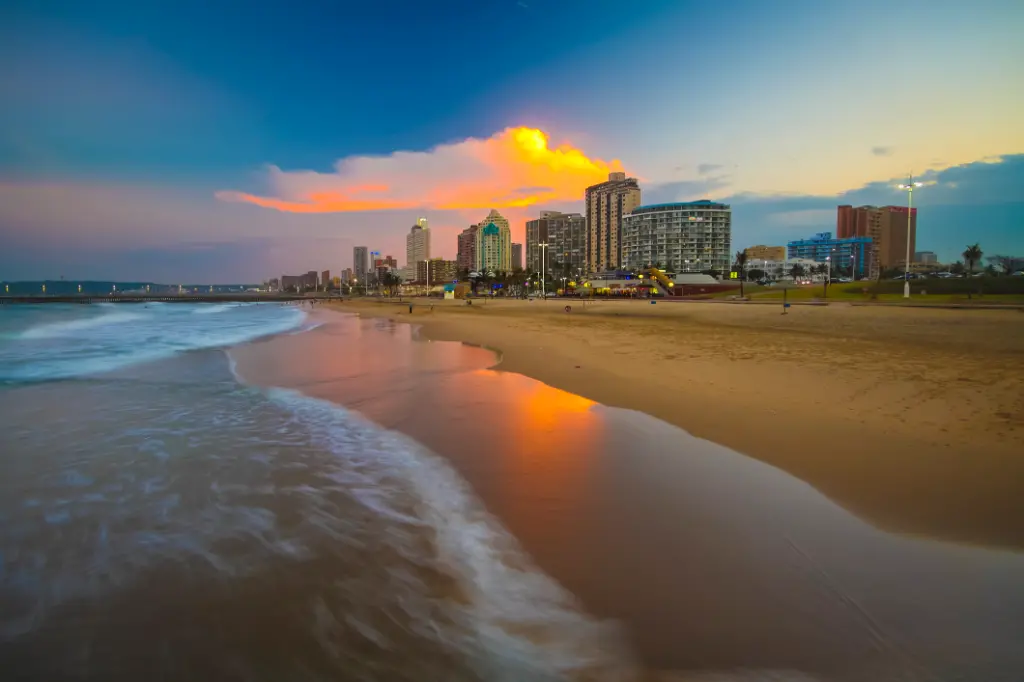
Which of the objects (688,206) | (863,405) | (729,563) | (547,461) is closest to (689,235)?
(688,206)

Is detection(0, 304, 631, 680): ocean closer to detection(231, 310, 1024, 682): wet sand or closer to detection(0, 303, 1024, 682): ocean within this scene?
detection(0, 303, 1024, 682): ocean

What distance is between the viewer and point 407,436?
797cm

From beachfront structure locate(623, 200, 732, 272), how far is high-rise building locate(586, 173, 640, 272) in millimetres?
21912

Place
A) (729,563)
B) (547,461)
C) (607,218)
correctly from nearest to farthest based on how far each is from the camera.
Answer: (729,563) → (547,461) → (607,218)

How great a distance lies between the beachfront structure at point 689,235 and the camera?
486 ft

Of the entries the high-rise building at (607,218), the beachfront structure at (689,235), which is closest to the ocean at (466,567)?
the beachfront structure at (689,235)

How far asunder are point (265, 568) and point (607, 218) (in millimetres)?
188159

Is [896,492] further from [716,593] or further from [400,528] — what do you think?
[400,528]

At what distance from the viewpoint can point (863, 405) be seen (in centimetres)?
816

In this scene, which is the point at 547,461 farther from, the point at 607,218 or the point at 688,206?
the point at 607,218

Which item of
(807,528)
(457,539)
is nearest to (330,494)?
(457,539)

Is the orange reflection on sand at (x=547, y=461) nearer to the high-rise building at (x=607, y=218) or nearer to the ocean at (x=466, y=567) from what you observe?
the ocean at (x=466, y=567)

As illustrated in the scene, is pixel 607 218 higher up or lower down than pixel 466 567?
higher up

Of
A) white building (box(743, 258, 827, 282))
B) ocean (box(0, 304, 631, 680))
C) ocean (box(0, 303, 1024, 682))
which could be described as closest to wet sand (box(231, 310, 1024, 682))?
ocean (box(0, 303, 1024, 682))
